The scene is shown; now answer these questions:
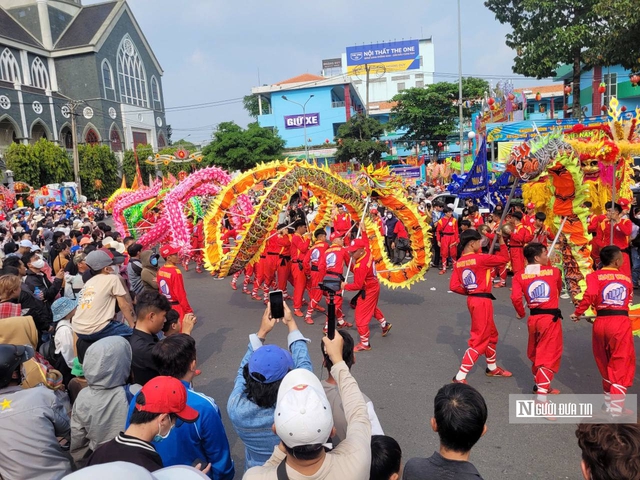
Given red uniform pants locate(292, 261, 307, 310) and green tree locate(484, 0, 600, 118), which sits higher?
green tree locate(484, 0, 600, 118)

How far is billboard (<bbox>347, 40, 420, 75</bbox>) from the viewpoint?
55.4 meters

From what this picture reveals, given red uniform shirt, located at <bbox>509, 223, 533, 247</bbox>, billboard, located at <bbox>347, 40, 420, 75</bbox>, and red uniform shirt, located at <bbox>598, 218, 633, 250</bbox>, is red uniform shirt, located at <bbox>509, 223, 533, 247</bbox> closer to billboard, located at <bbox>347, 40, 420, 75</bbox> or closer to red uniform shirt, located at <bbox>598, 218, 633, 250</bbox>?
red uniform shirt, located at <bbox>598, 218, 633, 250</bbox>

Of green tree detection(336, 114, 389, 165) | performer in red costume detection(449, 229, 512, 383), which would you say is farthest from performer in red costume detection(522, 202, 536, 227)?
green tree detection(336, 114, 389, 165)

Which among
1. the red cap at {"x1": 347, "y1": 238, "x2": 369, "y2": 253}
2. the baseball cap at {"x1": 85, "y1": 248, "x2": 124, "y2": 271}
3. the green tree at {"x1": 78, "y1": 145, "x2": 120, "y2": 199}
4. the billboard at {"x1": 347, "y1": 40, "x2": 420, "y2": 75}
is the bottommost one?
the red cap at {"x1": 347, "y1": 238, "x2": 369, "y2": 253}

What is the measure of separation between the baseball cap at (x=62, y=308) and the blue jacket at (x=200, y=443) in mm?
2101

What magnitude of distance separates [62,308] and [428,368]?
147 inches

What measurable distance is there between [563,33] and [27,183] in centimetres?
2799

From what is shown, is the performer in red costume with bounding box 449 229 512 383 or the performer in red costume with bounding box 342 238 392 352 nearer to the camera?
the performer in red costume with bounding box 449 229 512 383

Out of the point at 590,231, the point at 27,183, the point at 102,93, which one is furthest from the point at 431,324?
the point at 102,93

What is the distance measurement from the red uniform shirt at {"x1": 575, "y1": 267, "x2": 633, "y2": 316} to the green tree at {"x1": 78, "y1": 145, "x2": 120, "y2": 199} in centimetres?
3302

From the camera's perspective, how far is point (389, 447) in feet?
6.30

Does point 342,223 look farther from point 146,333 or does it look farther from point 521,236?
point 146,333

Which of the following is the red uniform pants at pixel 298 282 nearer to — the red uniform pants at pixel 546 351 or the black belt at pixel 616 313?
the red uniform pants at pixel 546 351

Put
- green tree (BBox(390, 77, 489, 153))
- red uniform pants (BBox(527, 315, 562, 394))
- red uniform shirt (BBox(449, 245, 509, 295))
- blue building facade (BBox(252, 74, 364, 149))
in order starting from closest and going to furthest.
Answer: red uniform pants (BBox(527, 315, 562, 394))
red uniform shirt (BBox(449, 245, 509, 295))
green tree (BBox(390, 77, 489, 153))
blue building facade (BBox(252, 74, 364, 149))
